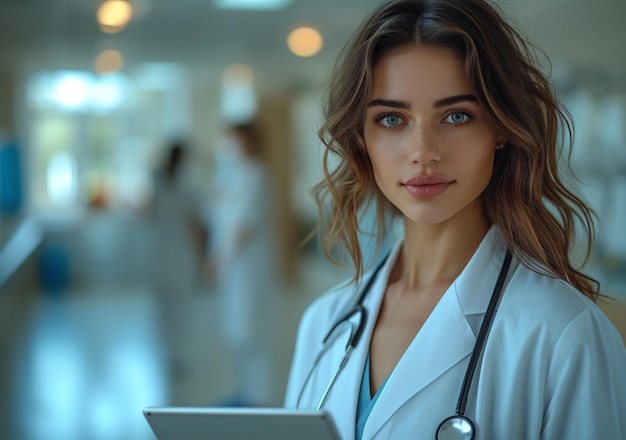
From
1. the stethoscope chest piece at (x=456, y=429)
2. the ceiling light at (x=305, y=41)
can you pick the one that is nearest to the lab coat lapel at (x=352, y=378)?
the stethoscope chest piece at (x=456, y=429)

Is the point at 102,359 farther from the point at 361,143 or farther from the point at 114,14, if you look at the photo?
the point at 361,143

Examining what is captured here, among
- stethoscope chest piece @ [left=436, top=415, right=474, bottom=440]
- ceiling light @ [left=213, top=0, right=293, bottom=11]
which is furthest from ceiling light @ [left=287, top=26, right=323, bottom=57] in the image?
stethoscope chest piece @ [left=436, top=415, right=474, bottom=440]

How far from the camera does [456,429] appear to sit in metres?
1.14

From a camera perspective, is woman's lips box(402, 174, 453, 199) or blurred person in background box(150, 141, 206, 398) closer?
woman's lips box(402, 174, 453, 199)

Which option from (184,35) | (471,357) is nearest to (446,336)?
(471,357)

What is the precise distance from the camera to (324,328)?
1582mm

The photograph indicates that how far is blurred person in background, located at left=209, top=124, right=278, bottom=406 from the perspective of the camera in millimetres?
3621

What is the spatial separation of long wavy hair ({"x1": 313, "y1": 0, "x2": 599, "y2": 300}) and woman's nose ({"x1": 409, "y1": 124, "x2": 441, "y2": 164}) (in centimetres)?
10

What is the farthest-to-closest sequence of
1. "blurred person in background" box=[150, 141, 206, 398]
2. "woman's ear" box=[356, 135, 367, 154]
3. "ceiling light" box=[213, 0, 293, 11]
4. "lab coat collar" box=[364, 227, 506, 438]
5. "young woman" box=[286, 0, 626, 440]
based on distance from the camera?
"blurred person in background" box=[150, 141, 206, 398], "ceiling light" box=[213, 0, 293, 11], "woman's ear" box=[356, 135, 367, 154], "lab coat collar" box=[364, 227, 506, 438], "young woman" box=[286, 0, 626, 440]

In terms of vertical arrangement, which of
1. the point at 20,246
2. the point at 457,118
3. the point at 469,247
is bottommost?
the point at 20,246

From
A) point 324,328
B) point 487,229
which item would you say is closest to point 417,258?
point 487,229

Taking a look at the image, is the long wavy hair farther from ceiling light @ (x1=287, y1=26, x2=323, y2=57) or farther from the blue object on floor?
the blue object on floor

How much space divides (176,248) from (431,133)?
Result: 2.65 meters

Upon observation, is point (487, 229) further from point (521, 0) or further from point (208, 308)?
point (208, 308)
